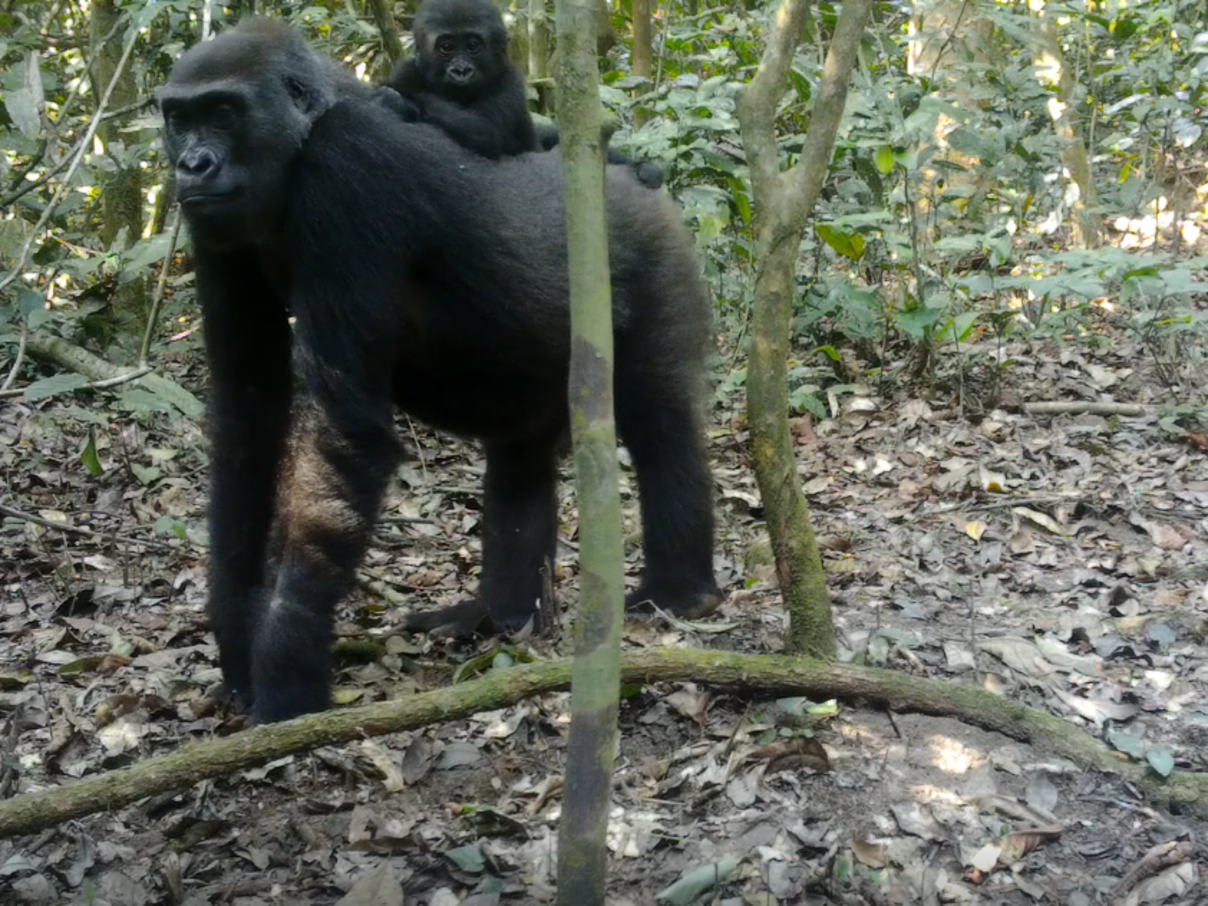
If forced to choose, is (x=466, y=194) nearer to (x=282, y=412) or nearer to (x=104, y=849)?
(x=282, y=412)

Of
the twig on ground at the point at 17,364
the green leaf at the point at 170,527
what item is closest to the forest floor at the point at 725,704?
the green leaf at the point at 170,527

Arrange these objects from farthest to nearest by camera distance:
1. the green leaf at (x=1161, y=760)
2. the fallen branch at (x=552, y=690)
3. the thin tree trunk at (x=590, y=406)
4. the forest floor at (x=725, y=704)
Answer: the green leaf at (x=1161, y=760) → the forest floor at (x=725, y=704) → the fallen branch at (x=552, y=690) → the thin tree trunk at (x=590, y=406)

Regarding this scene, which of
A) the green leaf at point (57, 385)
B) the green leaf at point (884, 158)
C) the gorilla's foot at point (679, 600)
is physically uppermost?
the green leaf at point (884, 158)

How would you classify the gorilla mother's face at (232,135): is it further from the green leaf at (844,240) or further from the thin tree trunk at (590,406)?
the green leaf at (844,240)

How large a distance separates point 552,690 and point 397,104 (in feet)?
8.93

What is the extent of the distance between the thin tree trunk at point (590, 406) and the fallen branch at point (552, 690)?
38.0 inches

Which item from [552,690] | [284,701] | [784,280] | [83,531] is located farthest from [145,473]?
[784,280]

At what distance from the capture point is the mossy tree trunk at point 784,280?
3.50m

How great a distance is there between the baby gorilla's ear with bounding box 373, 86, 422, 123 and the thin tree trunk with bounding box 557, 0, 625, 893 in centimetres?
258

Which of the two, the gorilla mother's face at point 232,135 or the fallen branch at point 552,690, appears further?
the gorilla mother's face at point 232,135

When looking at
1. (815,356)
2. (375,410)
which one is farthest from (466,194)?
(815,356)

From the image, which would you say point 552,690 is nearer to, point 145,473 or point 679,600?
point 679,600

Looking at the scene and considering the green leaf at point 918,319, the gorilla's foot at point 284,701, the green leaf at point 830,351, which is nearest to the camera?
the gorilla's foot at point 284,701

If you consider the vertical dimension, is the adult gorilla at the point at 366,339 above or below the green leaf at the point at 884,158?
below
